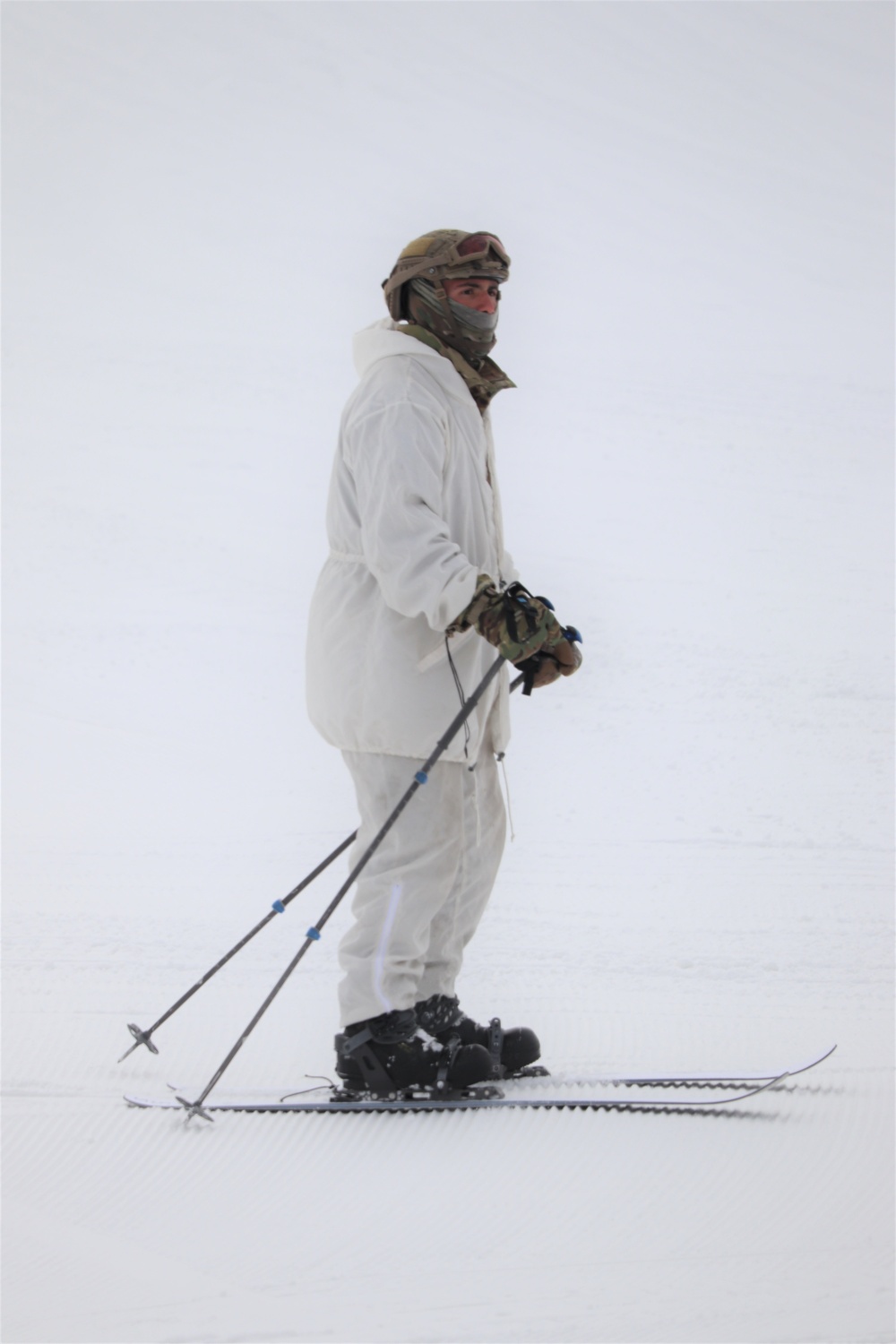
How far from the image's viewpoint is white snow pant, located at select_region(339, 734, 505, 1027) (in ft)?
8.96

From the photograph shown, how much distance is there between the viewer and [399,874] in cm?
273

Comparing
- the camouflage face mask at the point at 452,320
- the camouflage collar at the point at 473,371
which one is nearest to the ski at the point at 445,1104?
the camouflage collar at the point at 473,371

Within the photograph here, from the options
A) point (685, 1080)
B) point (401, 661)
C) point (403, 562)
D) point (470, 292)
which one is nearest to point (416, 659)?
point (401, 661)

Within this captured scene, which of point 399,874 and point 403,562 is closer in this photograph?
point 403,562

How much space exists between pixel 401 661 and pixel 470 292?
867 mm

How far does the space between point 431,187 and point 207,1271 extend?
16.2 meters

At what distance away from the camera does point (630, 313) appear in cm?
1448

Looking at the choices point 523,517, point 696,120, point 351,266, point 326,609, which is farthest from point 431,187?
point 326,609

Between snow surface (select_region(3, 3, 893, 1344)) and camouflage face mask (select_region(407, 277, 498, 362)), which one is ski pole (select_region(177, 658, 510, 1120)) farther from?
camouflage face mask (select_region(407, 277, 498, 362))

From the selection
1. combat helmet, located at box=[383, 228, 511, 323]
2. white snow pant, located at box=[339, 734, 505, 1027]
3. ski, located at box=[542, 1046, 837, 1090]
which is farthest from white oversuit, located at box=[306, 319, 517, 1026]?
ski, located at box=[542, 1046, 837, 1090]

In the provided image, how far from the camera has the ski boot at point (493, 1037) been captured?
2.88 meters

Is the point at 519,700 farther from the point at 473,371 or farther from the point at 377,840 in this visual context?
the point at 377,840

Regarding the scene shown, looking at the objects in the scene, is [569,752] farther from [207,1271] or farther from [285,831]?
[207,1271]

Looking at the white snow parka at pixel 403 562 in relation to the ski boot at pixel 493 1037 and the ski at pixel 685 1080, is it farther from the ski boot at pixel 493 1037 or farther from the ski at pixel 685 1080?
the ski at pixel 685 1080
